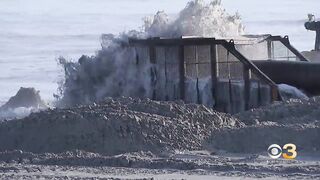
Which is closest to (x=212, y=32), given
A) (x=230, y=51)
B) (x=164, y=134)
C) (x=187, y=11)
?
(x=187, y=11)

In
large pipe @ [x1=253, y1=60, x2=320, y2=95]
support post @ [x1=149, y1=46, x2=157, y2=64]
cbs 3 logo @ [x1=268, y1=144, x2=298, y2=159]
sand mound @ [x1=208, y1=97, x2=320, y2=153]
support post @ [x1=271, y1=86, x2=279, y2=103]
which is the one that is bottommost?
cbs 3 logo @ [x1=268, y1=144, x2=298, y2=159]

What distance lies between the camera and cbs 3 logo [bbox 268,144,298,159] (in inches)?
568

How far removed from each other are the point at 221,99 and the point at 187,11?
4118 millimetres

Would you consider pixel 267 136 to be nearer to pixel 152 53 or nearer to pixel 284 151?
pixel 284 151

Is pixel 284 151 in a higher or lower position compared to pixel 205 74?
lower

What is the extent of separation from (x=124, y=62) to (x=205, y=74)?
6.04ft

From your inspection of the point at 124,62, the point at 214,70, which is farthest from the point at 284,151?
the point at 124,62

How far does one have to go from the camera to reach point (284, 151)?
14.7 metres

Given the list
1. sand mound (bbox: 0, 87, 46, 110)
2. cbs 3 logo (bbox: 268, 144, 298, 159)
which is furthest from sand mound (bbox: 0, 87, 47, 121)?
cbs 3 logo (bbox: 268, 144, 298, 159)

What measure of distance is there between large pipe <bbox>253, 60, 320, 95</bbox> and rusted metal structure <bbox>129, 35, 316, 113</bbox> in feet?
2.33

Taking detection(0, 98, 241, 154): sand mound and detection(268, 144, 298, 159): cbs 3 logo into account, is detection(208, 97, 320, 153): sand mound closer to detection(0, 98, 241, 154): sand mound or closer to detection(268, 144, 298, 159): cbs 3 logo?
detection(268, 144, 298, 159): cbs 3 logo

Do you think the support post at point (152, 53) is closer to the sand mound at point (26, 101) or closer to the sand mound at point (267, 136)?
the sand mound at point (267, 136)

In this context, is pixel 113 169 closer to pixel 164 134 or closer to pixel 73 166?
pixel 73 166

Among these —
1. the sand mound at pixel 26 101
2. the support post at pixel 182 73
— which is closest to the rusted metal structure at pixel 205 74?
the support post at pixel 182 73
